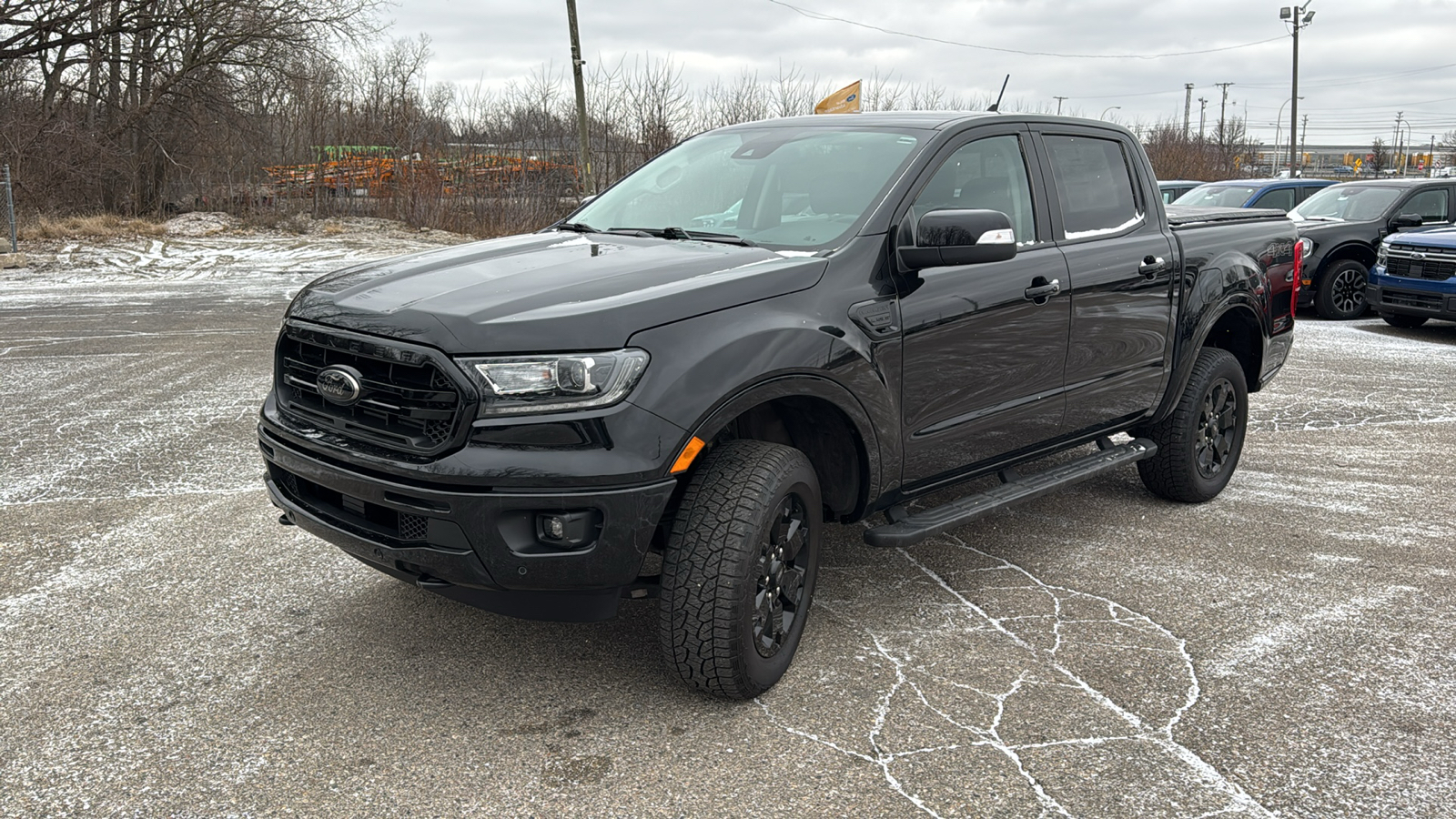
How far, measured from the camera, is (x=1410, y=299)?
11609mm

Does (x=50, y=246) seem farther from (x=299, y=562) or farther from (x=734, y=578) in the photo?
(x=734, y=578)

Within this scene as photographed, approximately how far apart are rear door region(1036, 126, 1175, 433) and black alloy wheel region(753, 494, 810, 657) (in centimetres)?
161

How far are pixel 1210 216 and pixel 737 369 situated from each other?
3.67 m

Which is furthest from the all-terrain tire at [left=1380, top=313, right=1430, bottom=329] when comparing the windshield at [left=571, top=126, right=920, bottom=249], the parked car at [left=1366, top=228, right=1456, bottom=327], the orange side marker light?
the orange side marker light

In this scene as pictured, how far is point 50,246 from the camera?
18922 millimetres

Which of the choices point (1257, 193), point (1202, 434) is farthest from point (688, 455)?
point (1257, 193)

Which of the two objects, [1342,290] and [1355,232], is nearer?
[1355,232]

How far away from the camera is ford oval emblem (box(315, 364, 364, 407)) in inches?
124

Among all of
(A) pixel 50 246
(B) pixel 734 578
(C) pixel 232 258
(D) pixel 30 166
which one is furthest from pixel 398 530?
(D) pixel 30 166

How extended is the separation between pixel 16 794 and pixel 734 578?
1.89 meters

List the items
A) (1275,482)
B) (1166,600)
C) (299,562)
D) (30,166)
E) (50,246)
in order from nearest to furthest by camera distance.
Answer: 1. (1166,600)
2. (299,562)
3. (1275,482)
4. (50,246)
5. (30,166)

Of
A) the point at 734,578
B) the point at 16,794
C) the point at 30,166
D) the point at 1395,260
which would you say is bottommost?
the point at 16,794

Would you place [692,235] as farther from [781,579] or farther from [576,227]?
[781,579]

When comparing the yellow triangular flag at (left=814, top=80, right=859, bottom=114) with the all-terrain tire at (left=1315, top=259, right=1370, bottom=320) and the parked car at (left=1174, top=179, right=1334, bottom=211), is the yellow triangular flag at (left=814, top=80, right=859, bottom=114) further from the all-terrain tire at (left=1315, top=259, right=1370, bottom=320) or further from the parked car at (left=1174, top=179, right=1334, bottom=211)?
the all-terrain tire at (left=1315, top=259, right=1370, bottom=320)
